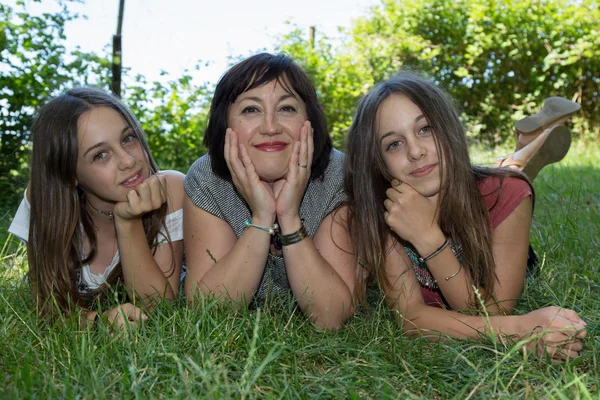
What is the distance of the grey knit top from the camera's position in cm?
273

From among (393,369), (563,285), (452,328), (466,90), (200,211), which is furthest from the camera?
(466,90)

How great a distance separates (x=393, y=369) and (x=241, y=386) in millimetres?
601

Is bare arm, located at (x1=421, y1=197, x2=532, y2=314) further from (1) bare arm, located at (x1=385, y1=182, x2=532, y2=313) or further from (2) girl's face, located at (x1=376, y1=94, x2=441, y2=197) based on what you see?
(2) girl's face, located at (x1=376, y1=94, x2=441, y2=197)

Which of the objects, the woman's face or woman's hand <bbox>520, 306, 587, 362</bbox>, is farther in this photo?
the woman's face

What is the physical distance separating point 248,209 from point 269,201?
1.03 ft

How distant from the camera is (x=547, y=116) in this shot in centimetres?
404

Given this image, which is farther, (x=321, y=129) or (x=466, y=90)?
(x=466, y=90)

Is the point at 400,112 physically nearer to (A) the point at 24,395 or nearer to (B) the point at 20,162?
(A) the point at 24,395

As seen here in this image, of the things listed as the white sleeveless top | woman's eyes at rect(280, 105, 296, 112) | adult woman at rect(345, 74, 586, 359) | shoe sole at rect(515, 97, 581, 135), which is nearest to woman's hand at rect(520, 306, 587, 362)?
adult woman at rect(345, 74, 586, 359)

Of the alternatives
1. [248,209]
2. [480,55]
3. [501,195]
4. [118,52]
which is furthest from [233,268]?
[480,55]

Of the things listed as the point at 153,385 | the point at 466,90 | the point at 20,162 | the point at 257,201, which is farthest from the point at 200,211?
the point at 466,90

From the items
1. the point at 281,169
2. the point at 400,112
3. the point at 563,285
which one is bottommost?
the point at 563,285

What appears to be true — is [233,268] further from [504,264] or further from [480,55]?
[480,55]

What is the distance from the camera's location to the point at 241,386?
62.3 inches
